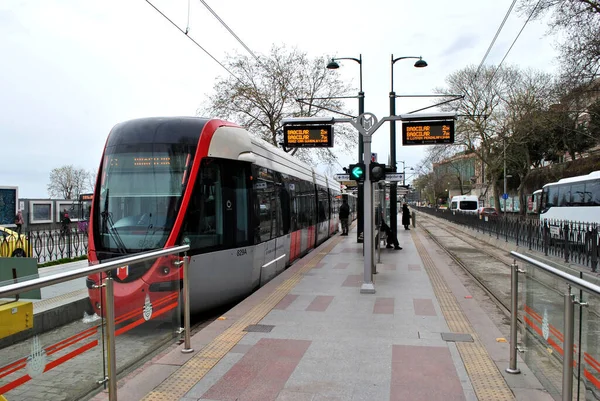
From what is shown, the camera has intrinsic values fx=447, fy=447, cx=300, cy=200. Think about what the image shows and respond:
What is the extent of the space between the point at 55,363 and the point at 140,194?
12.6 ft

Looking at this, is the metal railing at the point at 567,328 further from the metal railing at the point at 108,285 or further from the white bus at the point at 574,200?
the white bus at the point at 574,200

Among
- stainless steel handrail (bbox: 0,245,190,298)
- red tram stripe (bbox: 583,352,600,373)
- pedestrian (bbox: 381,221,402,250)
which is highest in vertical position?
stainless steel handrail (bbox: 0,245,190,298)

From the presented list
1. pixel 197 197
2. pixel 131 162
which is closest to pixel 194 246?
pixel 197 197

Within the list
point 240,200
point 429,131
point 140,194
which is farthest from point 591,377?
point 429,131

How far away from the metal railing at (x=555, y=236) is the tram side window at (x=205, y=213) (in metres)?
9.68

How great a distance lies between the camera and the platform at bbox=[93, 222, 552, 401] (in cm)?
393

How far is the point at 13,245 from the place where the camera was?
13.0m

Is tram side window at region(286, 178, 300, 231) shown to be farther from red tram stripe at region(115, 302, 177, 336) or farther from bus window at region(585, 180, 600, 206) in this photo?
bus window at region(585, 180, 600, 206)

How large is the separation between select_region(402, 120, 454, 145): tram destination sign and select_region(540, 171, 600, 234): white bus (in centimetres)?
1087

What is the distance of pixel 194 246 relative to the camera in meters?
6.54

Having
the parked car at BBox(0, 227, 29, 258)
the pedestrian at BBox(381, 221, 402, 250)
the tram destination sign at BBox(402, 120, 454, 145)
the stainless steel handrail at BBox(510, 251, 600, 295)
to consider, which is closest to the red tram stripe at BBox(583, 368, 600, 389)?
the stainless steel handrail at BBox(510, 251, 600, 295)

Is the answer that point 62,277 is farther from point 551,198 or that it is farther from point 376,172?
point 551,198

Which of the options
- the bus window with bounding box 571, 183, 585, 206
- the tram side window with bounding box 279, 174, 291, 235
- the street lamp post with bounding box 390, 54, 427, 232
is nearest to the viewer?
the tram side window with bounding box 279, 174, 291, 235

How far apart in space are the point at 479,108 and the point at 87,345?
4432 centimetres
